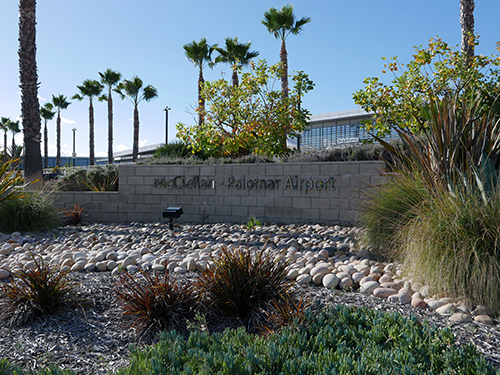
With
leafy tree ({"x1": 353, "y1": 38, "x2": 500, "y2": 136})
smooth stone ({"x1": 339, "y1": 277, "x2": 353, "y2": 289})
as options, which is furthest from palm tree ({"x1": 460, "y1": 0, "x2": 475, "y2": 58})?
smooth stone ({"x1": 339, "y1": 277, "x2": 353, "y2": 289})

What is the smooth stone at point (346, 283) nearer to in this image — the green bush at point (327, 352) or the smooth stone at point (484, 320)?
the green bush at point (327, 352)

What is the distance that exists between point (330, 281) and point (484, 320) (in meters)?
1.35

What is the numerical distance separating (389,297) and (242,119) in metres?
10.7

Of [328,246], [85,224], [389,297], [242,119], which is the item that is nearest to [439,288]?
[389,297]

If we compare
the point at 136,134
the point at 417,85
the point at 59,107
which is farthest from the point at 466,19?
the point at 59,107

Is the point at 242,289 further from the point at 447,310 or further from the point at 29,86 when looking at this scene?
the point at 29,86

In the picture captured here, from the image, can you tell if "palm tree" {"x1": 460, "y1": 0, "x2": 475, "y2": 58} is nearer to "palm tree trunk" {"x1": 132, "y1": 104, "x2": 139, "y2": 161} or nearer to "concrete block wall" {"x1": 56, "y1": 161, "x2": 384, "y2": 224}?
"concrete block wall" {"x1": 56, "y1": 161, "x2": 384, "y2": 224}

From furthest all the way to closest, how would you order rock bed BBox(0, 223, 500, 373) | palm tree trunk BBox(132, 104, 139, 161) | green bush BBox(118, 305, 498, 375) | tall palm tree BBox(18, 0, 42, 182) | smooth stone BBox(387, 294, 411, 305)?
palm tree trunk BBox(132, 104, 139, 161) < tall palm tree BBox(18, 0, 42, 182) < smooth stone BBox(387, 294, 411, 305) < rock bed BBox(0, 223, 500, 373) < green bush BBox(118, 305, 498, 375)

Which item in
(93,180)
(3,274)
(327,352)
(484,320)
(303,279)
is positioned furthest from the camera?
(93,180)

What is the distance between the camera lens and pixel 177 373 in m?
2.26

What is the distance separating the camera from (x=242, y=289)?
353 centimetres

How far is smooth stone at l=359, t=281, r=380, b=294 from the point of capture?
3947 millimetres

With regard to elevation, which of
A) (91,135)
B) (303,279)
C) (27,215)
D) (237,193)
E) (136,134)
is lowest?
(303,279)

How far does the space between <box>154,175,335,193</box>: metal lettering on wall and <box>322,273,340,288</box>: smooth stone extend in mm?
4514
